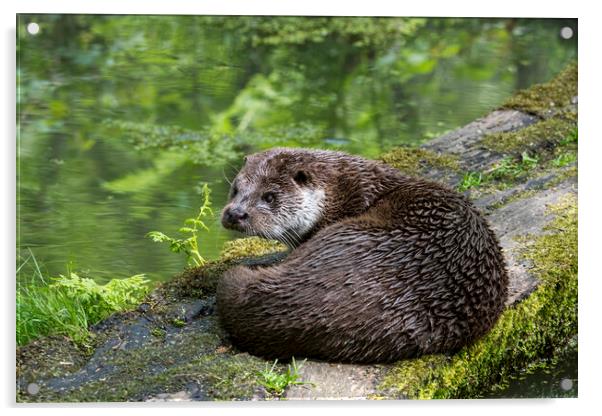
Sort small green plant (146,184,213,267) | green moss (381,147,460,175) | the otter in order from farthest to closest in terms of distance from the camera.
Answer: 1. green moss (381,147,460,175)
2. small green plant (146,184,213,267)
3. the otter

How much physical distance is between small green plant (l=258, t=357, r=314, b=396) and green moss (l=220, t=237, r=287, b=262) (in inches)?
37.6

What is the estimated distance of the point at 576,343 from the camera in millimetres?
4375

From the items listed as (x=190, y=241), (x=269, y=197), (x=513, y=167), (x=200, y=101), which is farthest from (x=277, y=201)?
(x=513, y=167)

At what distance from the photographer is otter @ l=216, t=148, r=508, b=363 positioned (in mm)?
3631

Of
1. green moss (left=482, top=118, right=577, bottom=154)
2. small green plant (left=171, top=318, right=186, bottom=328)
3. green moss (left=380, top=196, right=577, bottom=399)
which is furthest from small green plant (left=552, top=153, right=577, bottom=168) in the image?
small green plant (left=171, top=318, right=186, bottom=328)

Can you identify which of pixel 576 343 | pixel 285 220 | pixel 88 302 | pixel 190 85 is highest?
pixel 190 85

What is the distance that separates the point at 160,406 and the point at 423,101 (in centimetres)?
244

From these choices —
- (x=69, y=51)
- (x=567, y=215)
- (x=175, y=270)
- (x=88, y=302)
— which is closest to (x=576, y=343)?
(x=567, y=215)

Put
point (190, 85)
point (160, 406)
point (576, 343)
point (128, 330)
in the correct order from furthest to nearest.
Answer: point (190, 85), point (576, 343), point (128, 330), point (160, 406)

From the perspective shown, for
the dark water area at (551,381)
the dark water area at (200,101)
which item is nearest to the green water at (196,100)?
the dark water area at (200,101)

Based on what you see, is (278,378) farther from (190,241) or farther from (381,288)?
(190,241)

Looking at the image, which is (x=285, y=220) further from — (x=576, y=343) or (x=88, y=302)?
(x=576, y=343)

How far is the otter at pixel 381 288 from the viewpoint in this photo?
363cm

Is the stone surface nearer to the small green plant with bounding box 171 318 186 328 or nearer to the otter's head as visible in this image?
the small green plant with bounding box 171 318 186 328
